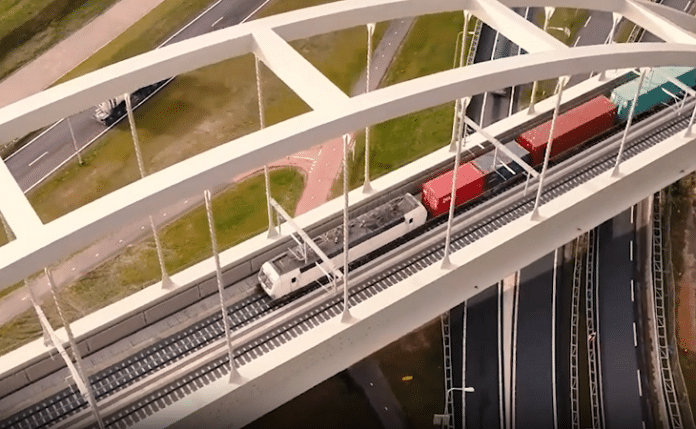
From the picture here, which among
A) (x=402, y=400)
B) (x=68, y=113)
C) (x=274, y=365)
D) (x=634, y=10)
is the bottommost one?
(x=274, y=365)

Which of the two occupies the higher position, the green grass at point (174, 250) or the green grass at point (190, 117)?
the green grass at point (190, 117)

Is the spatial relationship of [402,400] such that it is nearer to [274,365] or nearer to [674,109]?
[274,365]

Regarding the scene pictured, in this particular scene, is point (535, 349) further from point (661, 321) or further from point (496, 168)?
point (496, 168)

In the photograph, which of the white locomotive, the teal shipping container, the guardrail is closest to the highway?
the white locomotive

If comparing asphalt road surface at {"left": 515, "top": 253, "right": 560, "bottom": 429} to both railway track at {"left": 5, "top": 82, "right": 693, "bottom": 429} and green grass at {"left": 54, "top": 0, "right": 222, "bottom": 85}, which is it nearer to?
railway track at {"left": 5, "top": 82, "right": 693, "bottom": 429}

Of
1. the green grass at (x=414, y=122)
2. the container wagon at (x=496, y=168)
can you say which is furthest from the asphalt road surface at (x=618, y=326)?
the green grass at (x=414, y=122)

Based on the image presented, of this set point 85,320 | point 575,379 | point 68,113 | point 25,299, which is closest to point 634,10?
point 575,379

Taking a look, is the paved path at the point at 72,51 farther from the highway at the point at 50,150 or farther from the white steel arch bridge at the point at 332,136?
the white steel arch bridge at the point at 332,136

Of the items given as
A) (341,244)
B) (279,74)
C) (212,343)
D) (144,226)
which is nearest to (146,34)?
(144,226)
